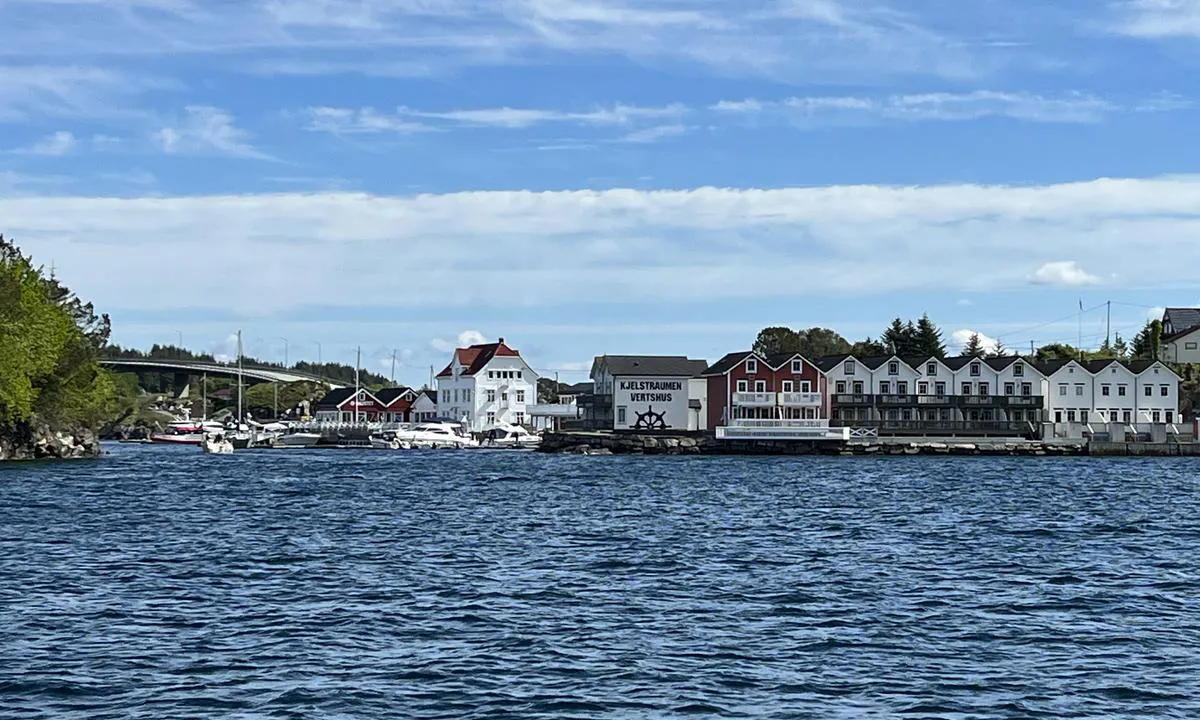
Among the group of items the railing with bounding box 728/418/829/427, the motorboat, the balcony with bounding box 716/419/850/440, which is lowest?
the motorboat

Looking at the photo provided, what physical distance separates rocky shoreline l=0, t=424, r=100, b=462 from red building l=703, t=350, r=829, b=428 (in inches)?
1869

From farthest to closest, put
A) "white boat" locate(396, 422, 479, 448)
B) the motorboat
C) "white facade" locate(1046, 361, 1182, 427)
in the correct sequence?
1. "white boat" locate(396, 422, 479, 448)
2. "white facade" locate(1046, 361, 1182, 427)
3. the motorboat

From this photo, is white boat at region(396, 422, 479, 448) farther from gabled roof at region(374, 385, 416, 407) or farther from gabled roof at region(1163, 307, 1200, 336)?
gabled roof at region(1163, 307, 1200, 336)

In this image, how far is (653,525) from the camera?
43531 mm

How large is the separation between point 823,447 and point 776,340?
2701 inches

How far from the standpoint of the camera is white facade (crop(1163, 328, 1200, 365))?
139375 millimetres

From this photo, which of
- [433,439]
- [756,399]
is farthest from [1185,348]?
[433,439]

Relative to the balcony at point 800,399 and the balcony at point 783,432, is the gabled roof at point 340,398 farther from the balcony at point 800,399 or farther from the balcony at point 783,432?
the balcony at point 783,432

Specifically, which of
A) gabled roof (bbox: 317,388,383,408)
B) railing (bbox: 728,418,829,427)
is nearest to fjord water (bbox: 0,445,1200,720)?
railing (bbox: 728,418,829,427)

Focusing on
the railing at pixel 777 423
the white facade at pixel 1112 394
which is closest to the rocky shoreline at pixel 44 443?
the railing at pixel 777 423

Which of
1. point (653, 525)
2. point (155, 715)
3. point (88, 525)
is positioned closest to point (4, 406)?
point (88, 525)

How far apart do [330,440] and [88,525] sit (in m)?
88.7

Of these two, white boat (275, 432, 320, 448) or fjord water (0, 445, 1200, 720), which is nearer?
fjord water (0, 445, 1200, 720)

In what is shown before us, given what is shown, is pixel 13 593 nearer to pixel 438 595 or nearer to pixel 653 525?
pixel 438 595
